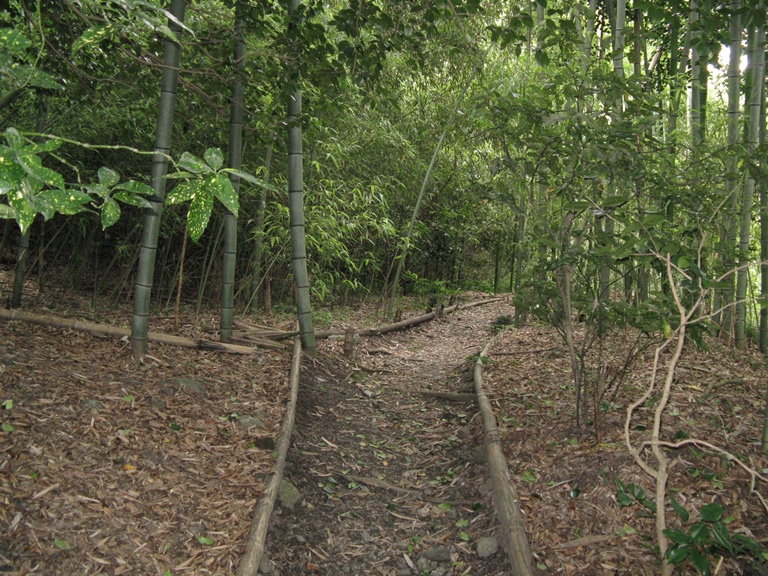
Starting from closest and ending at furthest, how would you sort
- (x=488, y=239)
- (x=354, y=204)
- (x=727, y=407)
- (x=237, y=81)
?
1. (x=727, y=407)
2. (x=237, y=81)
3. (x=354, y=204)
4. (x=488, y=239)

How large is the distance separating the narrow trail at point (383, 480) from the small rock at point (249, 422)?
224mm

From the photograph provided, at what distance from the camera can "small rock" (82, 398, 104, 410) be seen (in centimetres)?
278

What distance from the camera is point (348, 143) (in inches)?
241

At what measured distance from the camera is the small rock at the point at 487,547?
2375mm

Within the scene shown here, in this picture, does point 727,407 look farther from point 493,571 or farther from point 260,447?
point 260,447

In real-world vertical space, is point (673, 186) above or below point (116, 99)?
below

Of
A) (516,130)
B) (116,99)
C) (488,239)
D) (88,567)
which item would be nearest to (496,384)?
(516,130)

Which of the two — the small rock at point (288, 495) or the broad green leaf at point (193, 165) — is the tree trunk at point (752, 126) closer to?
the small rock at point (288, 495)

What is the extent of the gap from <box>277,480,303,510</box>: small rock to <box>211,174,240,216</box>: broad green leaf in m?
2.08

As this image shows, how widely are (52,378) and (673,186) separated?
10.8ft

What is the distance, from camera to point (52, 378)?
2.94 metres

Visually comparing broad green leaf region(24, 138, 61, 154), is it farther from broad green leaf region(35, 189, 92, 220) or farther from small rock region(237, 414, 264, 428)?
small rock region(237, 414, 264, 428)

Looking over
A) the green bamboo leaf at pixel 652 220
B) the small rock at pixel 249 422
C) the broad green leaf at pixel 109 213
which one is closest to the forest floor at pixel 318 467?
the small rock at pixel 249 422

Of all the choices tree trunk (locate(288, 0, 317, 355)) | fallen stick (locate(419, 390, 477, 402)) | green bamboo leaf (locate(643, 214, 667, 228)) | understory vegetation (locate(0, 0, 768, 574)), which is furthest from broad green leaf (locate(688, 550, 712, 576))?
tree trunk (locate(288, 0, 317, 355))
